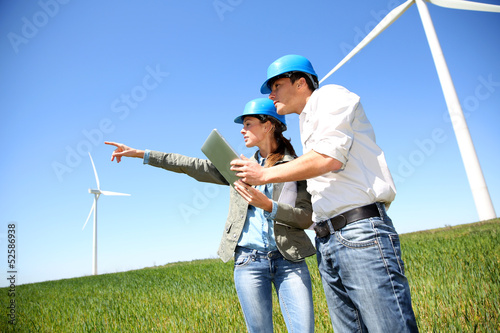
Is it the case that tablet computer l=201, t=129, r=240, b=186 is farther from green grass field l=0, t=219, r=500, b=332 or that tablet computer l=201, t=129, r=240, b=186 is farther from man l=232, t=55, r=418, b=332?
green grass field l=0, t=219, r=500, b=332

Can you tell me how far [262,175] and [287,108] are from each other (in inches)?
25.5

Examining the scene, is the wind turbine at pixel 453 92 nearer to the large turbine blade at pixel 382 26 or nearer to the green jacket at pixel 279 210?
the large turbine blade at pixel 382 26

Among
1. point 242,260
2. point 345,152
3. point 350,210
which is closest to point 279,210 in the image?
point 242,260

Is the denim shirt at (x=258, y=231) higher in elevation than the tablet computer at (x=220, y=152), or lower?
lower

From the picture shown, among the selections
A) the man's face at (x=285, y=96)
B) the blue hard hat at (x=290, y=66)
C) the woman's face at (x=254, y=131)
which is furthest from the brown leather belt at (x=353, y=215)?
the woman's face at (x=254, y=131)

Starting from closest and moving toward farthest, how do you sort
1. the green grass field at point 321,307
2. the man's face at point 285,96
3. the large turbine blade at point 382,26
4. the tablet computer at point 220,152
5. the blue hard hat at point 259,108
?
1. the tablet computer at point 220,152
2. the man's face at point 285,96
3. the blue hard hat at point 259,108
4. the green grass field at point 321,307
5. the large turbine blade at point 382,26

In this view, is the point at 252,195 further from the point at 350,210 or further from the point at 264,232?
the point at 350,210

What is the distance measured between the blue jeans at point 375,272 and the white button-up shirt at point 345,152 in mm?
127

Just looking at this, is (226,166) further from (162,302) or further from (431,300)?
(162,302)

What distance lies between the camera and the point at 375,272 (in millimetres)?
1852

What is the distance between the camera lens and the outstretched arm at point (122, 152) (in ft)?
10.6

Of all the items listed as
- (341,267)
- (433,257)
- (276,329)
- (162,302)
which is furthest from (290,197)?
(433,257)

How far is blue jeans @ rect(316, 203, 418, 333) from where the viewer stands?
183 centimetres

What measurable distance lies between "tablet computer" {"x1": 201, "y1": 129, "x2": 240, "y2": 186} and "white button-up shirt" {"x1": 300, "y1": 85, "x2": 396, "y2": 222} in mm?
563
